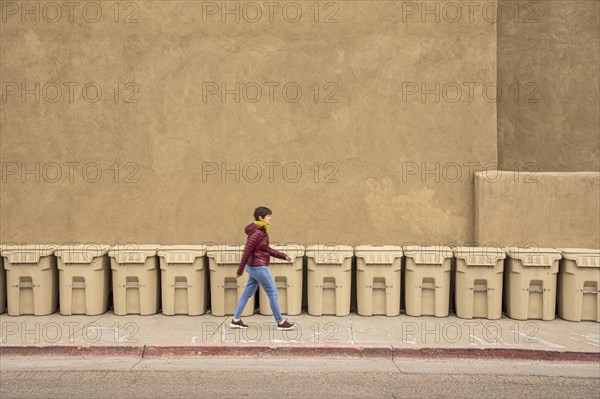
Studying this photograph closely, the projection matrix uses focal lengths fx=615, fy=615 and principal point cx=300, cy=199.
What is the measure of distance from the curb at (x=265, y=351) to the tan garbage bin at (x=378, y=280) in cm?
170

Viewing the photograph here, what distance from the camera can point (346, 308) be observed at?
9781mm

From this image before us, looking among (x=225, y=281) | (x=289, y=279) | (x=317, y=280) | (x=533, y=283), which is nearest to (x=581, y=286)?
(x=533, y=283)

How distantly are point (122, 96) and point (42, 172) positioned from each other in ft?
7.06

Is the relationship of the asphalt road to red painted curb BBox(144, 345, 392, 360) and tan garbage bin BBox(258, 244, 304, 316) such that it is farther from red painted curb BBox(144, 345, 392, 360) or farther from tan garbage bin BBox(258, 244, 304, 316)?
tan garbage bin BBox(258, 244, 304, 316)

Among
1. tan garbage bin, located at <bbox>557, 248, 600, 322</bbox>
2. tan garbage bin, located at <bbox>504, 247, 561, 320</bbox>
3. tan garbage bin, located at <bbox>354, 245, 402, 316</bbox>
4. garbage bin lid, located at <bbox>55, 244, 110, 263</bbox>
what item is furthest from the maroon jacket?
tan garbage bin, located at <bbox>557, 248, 600, 322</bbox>

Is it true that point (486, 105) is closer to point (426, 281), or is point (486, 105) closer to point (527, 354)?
point (426, 281)

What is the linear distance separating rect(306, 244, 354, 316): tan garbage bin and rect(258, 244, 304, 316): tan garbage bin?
161 mm

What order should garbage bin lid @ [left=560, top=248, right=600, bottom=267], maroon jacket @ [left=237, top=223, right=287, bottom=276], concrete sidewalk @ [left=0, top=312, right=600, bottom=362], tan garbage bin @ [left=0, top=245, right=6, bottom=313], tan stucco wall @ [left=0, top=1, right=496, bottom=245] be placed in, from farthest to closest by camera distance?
tan stucco wall @ [left=0, top=1, right=496, bottom=245]
tan garbage bin @ [left=0, top=245, right=6, bottom=313]
garbage bin lid @ [left=560, top=248, right=600, bottom=267]
maroon jacket @ [left=237, top=223, right=287, bottom=276]
concrete sidewalk @ [left=0, top=312, right=600, bottom=362]

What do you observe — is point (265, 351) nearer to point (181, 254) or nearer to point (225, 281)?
point (225, 281)

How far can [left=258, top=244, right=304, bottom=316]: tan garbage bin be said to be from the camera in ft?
31.8

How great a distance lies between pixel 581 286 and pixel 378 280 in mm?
3112

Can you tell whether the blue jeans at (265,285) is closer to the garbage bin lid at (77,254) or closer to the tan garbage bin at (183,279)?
the tan garbage bin at (183,279)

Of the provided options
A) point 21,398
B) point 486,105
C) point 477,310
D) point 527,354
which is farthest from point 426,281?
point 21,398

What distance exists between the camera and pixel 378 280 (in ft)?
32.0
